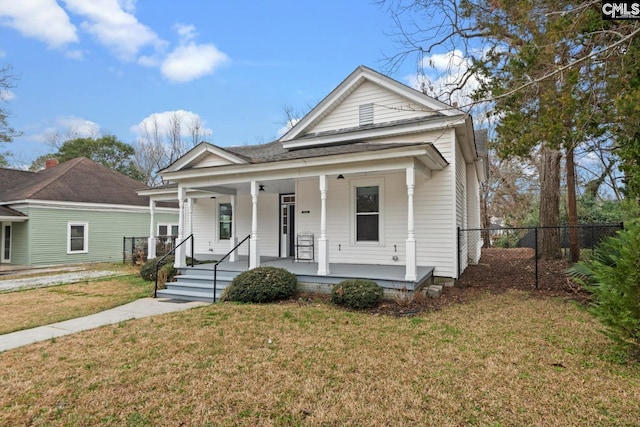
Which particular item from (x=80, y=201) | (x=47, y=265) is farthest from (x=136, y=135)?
(x=47, y=265)

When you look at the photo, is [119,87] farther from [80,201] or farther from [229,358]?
[229,358]

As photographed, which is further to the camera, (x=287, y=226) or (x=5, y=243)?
(x=5, y=243)

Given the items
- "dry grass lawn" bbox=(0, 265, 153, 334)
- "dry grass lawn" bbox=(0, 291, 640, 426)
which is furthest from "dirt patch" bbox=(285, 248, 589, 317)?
"dry grass lawn" bbox=(0, 265, 153, 334)

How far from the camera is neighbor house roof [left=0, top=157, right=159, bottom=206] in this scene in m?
17.4

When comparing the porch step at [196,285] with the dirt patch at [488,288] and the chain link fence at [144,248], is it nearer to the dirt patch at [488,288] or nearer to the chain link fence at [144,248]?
the dirt patch at [488,288]

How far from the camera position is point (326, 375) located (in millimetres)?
3932

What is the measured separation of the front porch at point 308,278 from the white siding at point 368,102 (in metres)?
4.34

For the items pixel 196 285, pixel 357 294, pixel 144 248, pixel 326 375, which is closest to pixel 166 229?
pixel 144 248

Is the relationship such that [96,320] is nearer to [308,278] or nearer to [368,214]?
[308,278]

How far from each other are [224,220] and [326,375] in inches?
425

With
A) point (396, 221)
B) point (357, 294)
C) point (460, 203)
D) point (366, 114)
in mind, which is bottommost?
point (357, 294)

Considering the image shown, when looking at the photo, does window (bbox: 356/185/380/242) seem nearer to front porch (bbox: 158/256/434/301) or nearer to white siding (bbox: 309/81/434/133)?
front porch (bbox: 158/256/434/301)

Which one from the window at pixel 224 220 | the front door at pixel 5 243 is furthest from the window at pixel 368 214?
the front door at pixel 5 243

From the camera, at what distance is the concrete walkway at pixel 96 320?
5531mm
